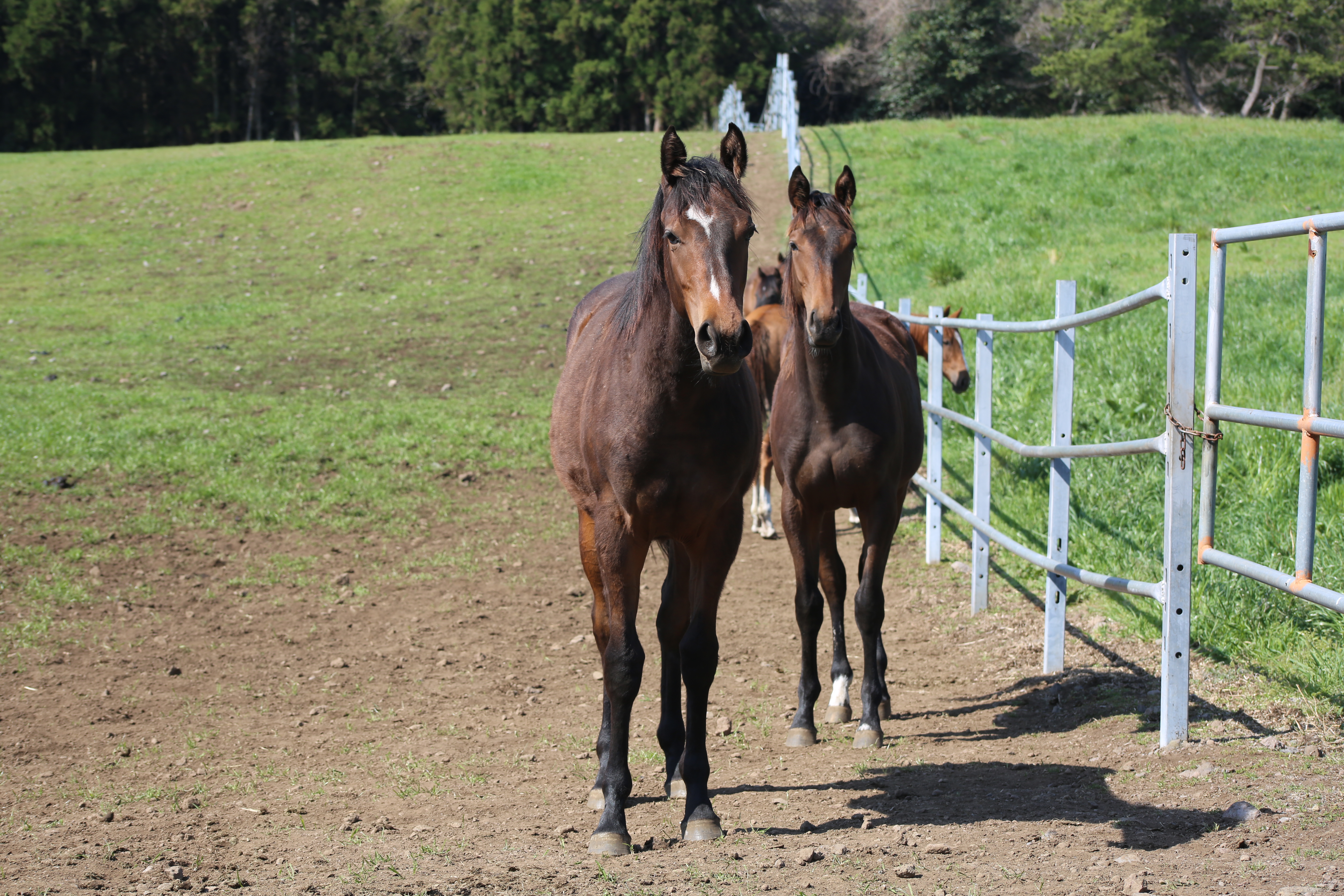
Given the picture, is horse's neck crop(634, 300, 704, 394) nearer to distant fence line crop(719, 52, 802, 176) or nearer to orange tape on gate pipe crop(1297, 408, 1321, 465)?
orange tape on gate pipe crop(1297, 408, 1321, 465)

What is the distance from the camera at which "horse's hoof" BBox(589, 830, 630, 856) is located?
3.29 m

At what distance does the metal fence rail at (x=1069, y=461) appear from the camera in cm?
362

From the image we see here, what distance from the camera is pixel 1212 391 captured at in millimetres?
3439

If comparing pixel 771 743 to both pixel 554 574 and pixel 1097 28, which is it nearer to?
pixel 554 574

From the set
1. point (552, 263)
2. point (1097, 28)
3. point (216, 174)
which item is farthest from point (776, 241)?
point (1097, 28)

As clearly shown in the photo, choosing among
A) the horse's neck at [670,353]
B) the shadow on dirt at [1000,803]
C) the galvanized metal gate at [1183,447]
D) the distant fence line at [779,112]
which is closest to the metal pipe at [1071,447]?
the galvanized metal gate at [1183,447]

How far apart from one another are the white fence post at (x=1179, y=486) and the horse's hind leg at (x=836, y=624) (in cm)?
149

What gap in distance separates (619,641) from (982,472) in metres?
3.22

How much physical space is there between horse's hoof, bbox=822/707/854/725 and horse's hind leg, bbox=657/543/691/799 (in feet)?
3.69

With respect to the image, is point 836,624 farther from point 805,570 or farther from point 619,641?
point 619,641

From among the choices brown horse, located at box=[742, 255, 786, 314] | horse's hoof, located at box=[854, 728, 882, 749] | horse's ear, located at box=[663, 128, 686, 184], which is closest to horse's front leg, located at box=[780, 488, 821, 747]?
horse's hoof, located at box=[854, 728, 882, 749]

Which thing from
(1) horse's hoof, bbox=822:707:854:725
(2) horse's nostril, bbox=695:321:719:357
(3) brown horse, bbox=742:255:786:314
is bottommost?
(1) horse's hoof, bbox=822:707:854:725

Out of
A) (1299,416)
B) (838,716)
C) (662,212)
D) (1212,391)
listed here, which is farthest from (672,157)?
(838,716)

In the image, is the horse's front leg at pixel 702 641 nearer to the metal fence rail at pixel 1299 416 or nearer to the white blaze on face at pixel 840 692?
the white blaze on face at pixel 840 692
